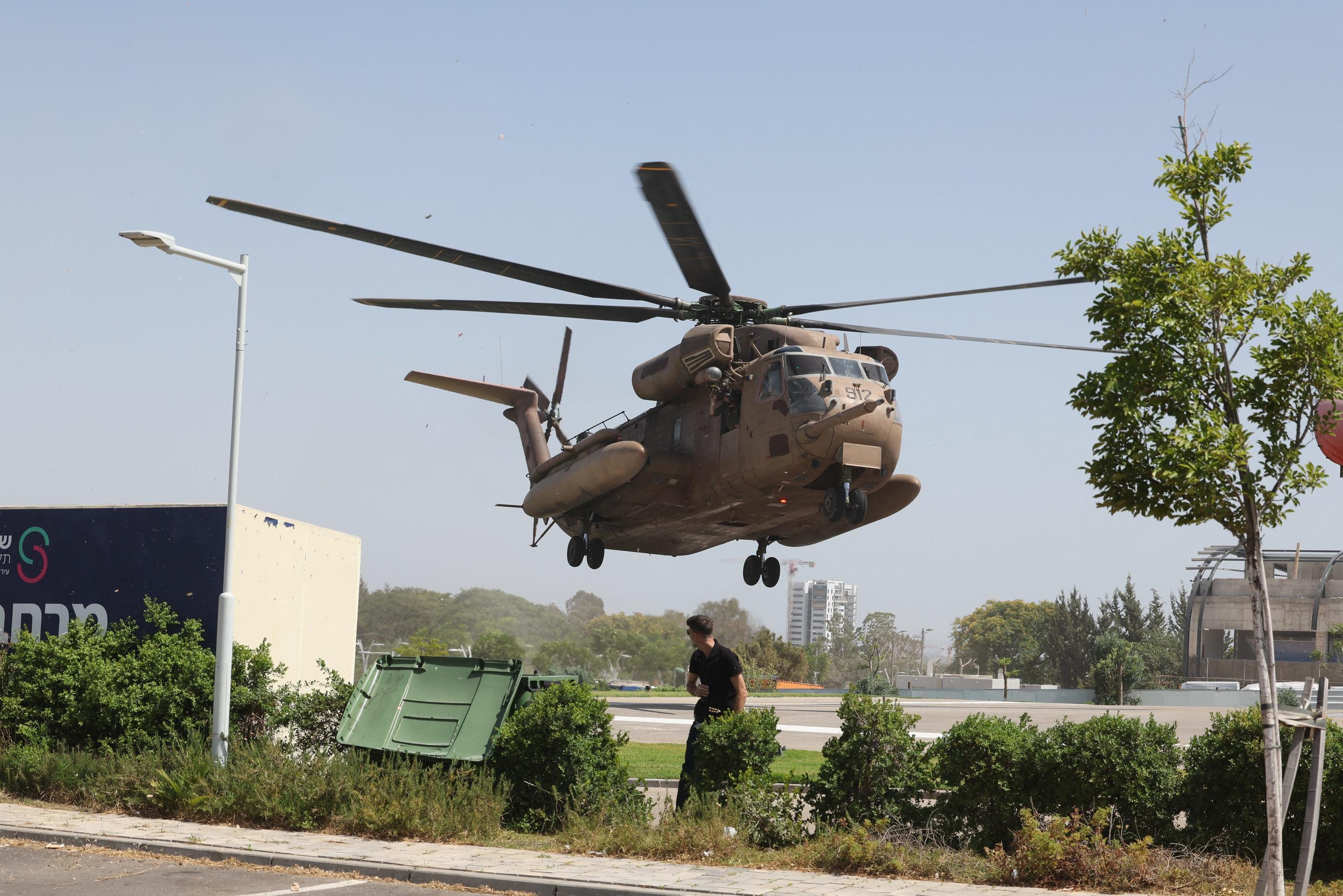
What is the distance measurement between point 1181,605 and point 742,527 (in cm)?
9478

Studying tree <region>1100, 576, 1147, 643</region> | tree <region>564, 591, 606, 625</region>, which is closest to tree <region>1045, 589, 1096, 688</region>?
tree <region>1100, 576, 1147, 643</region>

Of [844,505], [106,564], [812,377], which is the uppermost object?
[812,377]

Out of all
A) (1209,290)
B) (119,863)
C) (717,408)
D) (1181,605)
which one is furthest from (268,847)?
(1181,605)

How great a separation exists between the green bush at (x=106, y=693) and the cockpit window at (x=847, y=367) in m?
9.87

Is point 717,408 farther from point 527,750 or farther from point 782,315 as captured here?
point 527,750

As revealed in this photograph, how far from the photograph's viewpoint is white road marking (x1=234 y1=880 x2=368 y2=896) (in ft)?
27.9

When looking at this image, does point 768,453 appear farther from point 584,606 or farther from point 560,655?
point 584,606

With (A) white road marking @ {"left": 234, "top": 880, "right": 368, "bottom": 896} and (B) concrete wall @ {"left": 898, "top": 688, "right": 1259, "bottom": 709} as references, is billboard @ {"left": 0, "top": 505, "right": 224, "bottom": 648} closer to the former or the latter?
(A) white road marking @ {"left": 234, "top": 880, "right": 368, "bottom": 896}

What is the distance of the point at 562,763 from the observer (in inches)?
421

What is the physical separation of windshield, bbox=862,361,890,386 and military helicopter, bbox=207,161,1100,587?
0.11ft

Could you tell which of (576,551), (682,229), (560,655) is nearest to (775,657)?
(560,655)

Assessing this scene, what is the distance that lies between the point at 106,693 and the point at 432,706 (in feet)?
12.1

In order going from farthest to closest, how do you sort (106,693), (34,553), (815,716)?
(815,716) → (34,553) → (106,693)

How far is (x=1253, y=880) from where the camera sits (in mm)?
8445
